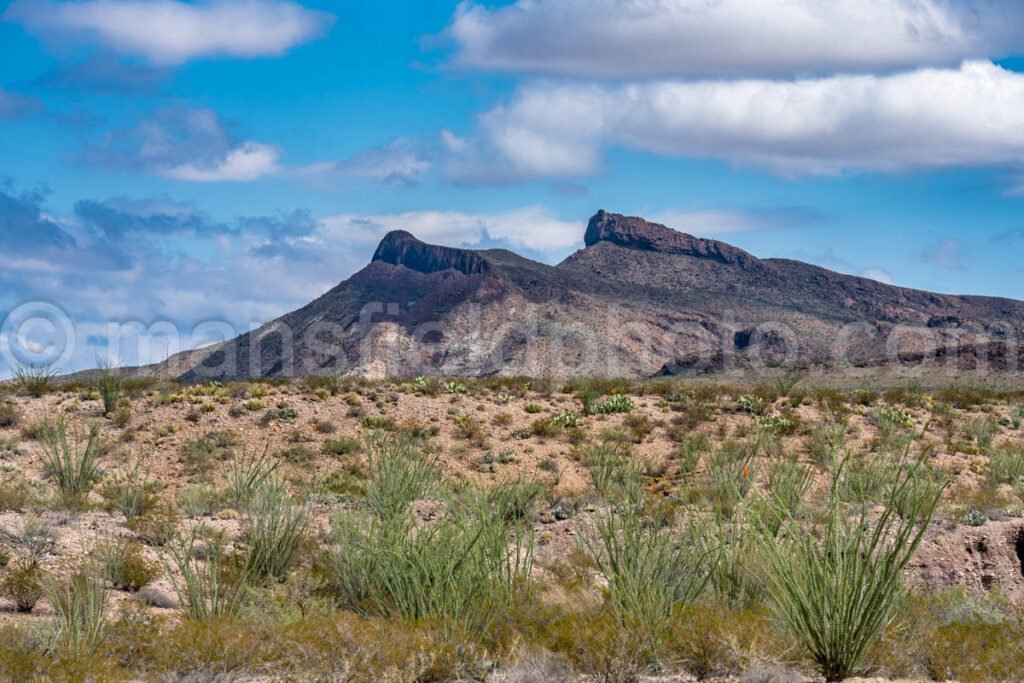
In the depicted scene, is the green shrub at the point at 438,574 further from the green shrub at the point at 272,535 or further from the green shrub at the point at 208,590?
the green shrub at the point at 272,535

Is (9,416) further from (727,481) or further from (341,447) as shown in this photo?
(727,481)

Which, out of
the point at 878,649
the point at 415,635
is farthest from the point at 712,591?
the point at 415,635

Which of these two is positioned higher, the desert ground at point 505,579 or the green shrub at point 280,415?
the green shrub at point 280,415

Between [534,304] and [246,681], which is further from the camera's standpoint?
[534,304]

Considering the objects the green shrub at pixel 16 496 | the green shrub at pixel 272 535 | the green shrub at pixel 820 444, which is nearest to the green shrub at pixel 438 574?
the green shrub at pixel 272 535

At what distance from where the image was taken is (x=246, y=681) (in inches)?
243

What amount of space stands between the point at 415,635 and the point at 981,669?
154 inches

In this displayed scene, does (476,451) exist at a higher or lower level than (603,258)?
lower

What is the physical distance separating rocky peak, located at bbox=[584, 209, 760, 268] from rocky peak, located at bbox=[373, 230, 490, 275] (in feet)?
89.7

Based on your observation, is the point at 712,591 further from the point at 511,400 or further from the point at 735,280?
the point at 735,280

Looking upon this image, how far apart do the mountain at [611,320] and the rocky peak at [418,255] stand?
225mm

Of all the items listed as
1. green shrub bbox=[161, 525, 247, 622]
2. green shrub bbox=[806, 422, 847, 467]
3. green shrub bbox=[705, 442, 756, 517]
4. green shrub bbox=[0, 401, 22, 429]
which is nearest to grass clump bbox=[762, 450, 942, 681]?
green shrub bbox=[705, 442, 756, 517]

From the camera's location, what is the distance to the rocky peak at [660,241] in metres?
146

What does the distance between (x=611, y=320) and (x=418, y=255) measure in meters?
51.7
